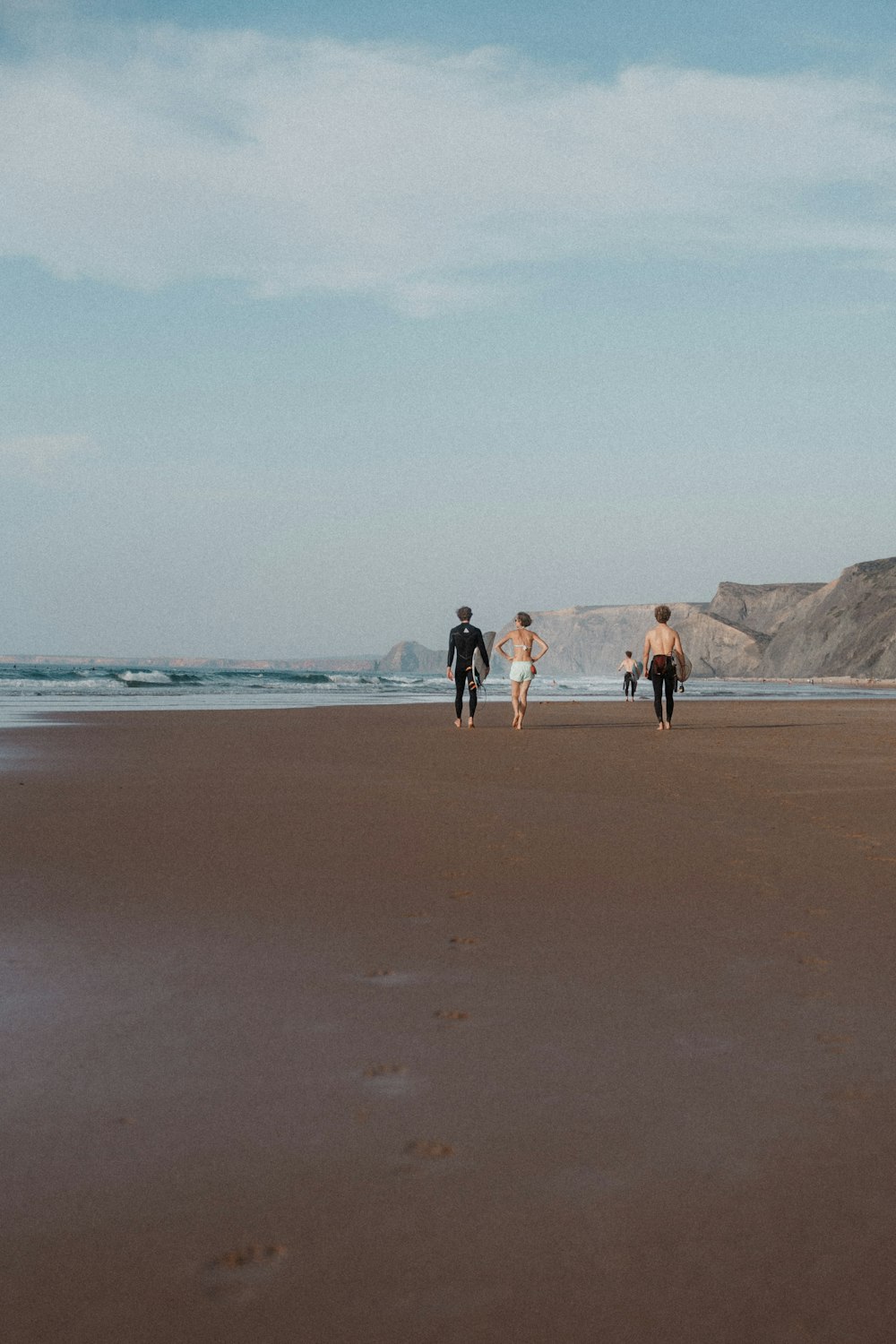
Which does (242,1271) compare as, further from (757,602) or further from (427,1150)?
(757,602)

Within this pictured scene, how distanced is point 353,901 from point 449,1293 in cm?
331

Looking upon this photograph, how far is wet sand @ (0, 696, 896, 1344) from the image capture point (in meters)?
2.04

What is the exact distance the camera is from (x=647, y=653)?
62.2ft

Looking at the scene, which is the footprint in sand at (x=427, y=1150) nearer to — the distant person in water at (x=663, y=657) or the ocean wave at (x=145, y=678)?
the distant person in water at (x=663, y=657)

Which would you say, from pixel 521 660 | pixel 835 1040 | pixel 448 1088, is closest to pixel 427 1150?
pixel 448 1088

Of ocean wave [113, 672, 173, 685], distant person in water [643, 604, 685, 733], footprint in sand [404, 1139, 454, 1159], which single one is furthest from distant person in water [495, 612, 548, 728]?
ocean wave [113, 672, 173, 685]

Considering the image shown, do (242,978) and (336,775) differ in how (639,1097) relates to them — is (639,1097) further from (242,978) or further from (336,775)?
(336,775)

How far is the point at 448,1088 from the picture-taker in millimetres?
2955

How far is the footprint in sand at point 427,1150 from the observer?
256cm

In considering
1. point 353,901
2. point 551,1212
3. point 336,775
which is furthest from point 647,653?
point 551,1212

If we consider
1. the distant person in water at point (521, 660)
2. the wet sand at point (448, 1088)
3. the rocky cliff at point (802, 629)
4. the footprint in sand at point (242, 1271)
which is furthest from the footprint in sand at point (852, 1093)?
the rocky cliff at point (802, 629)

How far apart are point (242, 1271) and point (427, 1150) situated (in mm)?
581

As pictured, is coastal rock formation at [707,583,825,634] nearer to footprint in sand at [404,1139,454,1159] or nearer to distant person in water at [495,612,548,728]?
distant person in water at [495,612,548,728]

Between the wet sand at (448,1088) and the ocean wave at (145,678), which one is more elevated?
the ocean wave at (145,678)
